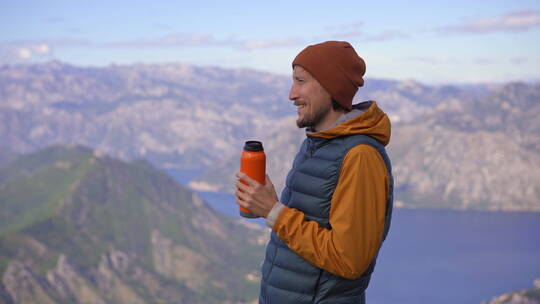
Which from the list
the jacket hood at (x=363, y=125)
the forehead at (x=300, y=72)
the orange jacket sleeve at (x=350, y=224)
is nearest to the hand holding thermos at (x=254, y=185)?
the orange jacket sleeve at (x=350, y=224)

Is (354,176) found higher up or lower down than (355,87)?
lower down

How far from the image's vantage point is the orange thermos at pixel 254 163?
226 inches

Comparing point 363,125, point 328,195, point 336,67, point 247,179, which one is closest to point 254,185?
point 247,179

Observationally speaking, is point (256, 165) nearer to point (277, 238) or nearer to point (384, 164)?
point (277, 238)

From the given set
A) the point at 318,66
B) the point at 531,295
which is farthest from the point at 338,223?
the point at 531,295

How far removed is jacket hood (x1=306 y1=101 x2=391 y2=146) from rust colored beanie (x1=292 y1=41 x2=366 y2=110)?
0.55 ft

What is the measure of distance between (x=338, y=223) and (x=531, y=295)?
212127 millimetres

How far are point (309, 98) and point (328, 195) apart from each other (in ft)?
3.27

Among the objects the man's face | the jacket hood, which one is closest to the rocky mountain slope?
the jacket hood

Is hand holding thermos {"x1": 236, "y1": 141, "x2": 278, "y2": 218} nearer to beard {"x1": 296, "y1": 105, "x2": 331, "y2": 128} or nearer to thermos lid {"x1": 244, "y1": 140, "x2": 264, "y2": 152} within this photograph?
thermos lid {"x1": 244, "y1": 140, "x2": 264, "y2": 152}

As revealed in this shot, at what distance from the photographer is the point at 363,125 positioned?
5609 mm

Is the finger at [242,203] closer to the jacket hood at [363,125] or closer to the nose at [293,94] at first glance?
the jacket hood at [363,125]

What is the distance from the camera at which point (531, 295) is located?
635 feet

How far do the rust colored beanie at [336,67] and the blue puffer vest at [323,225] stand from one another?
1.55 ft
